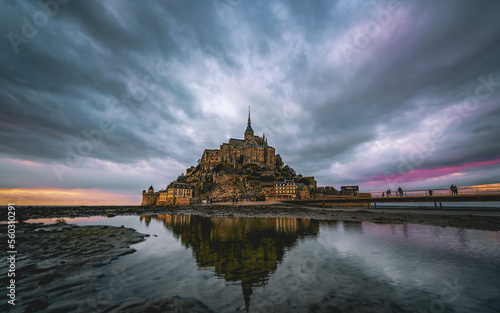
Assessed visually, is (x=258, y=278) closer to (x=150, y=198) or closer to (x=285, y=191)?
(x=285, y=191)

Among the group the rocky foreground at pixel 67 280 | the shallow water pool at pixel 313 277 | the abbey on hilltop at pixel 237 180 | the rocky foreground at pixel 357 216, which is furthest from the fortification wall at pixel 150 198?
the shallow water pool at pixel 313 277

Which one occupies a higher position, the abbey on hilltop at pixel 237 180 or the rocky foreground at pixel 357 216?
the abbey on hilltop at pixel 237 180

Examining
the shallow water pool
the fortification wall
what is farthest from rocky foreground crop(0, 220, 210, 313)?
the fortification wall

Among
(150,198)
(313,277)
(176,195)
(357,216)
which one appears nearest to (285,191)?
(176,195)

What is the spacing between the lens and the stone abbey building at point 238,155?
461ft

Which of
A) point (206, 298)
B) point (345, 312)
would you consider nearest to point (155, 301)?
point (206, 298)

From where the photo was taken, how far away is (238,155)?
476ft

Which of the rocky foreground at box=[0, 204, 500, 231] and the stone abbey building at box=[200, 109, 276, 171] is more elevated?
the stone abbey building at box=[200, 109, 276, 171]

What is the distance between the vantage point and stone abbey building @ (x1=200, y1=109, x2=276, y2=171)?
140625mm

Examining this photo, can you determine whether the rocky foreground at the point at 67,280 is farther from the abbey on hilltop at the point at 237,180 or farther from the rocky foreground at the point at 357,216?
the abbey on hilltop at the point at 237,180

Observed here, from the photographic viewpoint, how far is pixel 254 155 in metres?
145

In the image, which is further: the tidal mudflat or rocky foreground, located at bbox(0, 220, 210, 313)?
the tidal mudflat

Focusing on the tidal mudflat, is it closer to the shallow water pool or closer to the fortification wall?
the shallow water pool

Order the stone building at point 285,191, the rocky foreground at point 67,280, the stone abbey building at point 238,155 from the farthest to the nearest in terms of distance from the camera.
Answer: the stone abbey building at point 238,155 < the stone building at point 285,191 < the rocky foreground at point 67,280
